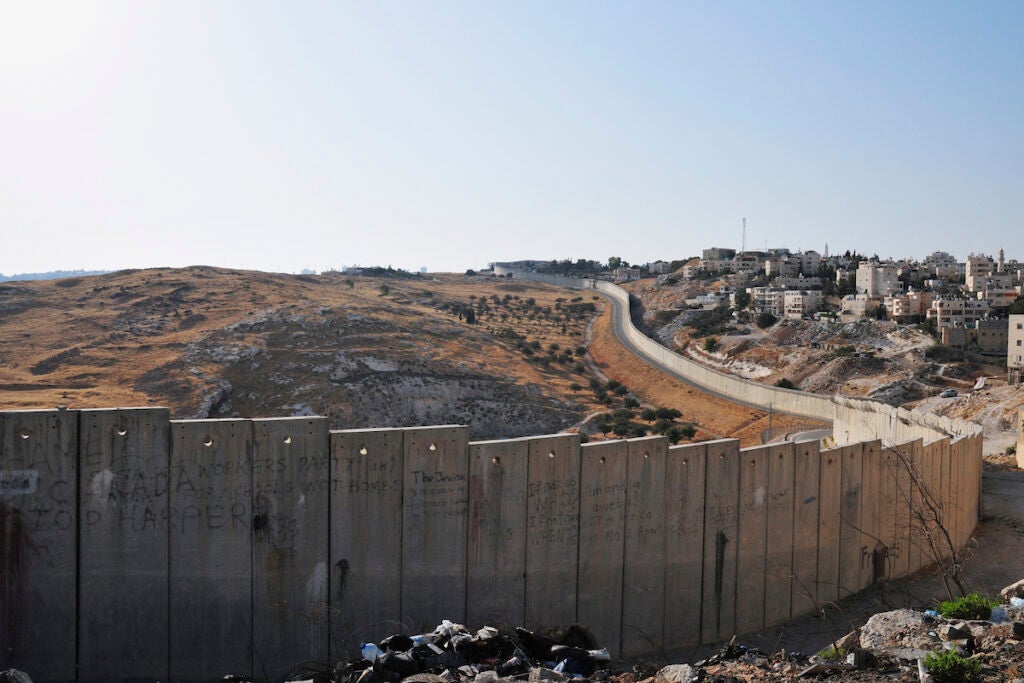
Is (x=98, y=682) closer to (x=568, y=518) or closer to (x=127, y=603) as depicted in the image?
(x=127, y=603)

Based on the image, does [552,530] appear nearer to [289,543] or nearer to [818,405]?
[289,543]

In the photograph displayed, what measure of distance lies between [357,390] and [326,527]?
36.1 metres

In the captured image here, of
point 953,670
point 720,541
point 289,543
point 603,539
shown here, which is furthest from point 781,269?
point 953,670

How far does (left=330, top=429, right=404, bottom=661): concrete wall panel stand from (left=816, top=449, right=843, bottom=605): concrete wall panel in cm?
778

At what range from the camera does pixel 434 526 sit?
11625 mm

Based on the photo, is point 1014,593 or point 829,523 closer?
point 1014,593

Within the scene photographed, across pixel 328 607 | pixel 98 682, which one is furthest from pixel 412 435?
pixel 98 682

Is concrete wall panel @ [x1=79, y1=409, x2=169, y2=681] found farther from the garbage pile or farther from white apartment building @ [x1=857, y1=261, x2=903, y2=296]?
white apartment building @ [x1=857, y1=261, x2=903, y2=296]

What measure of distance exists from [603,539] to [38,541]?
24.7 ft

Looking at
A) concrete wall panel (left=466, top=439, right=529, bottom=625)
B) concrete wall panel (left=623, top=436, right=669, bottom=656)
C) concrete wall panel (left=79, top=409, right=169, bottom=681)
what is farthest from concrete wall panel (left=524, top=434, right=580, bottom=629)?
concrete wall panel (left=79, top=409, right=169, bottom=681)

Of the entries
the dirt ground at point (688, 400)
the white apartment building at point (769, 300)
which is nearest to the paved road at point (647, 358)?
the dirt ground at point (688, 400)

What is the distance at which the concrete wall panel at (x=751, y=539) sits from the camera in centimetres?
1397

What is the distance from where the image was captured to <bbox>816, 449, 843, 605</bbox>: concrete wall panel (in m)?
14.9

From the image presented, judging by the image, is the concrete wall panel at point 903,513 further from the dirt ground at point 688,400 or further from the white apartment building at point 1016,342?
the white apartment building at point 1016,342
